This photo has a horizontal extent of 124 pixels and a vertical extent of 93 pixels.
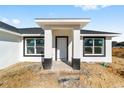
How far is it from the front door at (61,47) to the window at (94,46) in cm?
192

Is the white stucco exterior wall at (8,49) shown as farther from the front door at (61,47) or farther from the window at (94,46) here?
the window at (94,46)

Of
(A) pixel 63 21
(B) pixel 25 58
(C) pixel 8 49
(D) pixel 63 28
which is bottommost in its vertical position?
(B) pixel 25 58

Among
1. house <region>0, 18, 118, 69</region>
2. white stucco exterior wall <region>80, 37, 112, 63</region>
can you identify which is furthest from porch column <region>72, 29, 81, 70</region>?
white stucco exterior wall <region>80, 37, 112, 63</region>

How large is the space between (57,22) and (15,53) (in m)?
5.87

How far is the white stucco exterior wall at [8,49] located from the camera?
520 inches

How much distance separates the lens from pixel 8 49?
1447 centimetres

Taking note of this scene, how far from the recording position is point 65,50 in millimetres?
16859

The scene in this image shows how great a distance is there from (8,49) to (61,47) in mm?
4957

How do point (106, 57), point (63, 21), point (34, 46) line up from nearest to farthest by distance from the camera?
1. point (63, 21)
2. point (106, 57)
3. point (34, 46)

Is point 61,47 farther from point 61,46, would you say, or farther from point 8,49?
point 8,49

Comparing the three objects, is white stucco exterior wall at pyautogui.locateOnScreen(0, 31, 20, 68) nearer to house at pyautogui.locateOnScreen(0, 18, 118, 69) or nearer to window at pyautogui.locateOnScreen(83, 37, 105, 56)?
house at pyautogui.locateOnScreen(0, 18, 118, 69)

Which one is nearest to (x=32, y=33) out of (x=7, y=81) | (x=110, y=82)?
(x=7, y=81)

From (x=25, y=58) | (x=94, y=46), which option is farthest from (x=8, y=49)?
(x=94, y=46)

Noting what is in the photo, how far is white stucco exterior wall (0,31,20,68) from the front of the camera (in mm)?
13203
